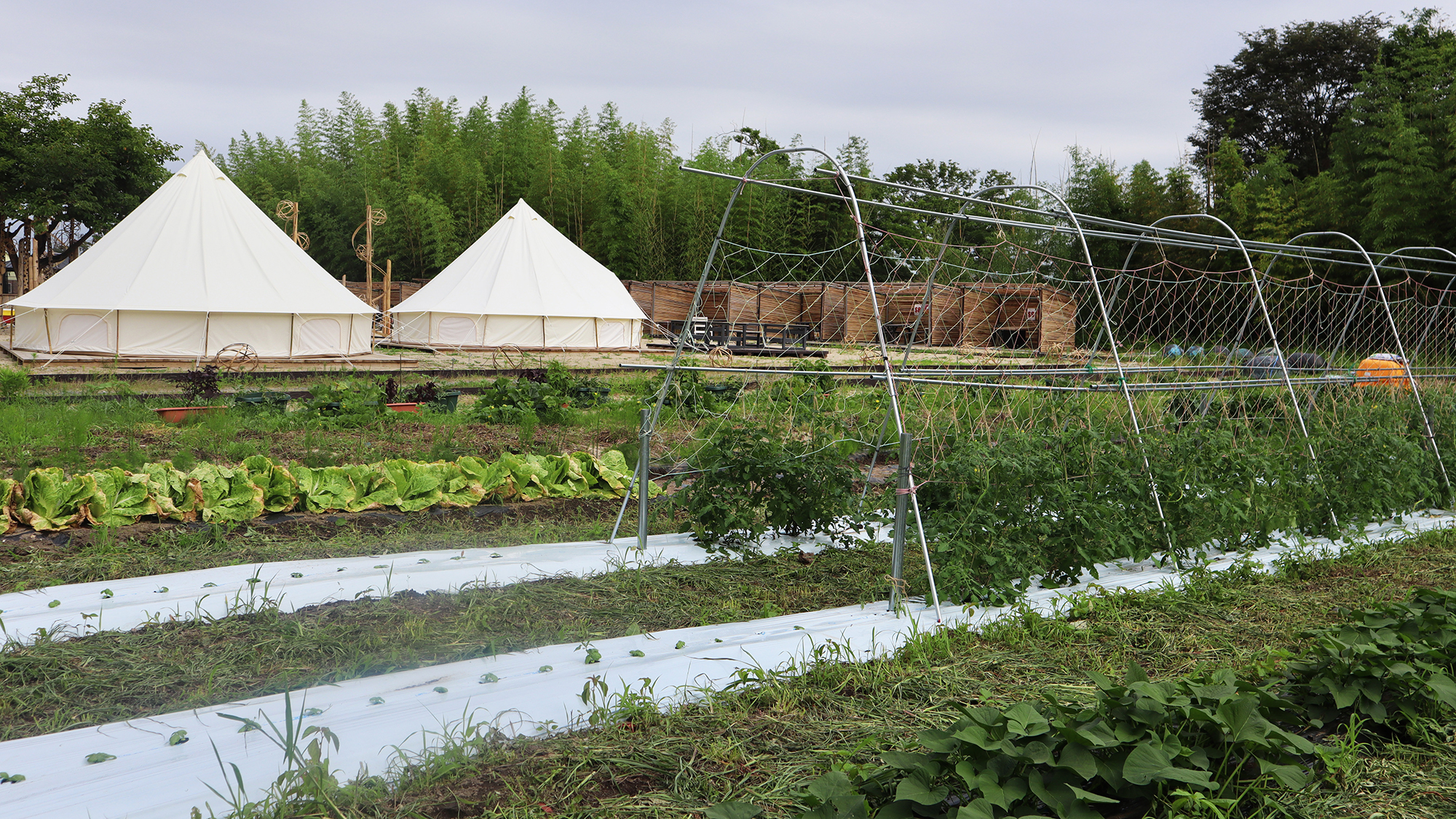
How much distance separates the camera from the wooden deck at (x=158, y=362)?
38.6 ft

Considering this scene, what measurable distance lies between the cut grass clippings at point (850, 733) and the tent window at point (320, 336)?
13277 millimetres

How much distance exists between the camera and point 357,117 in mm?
24453

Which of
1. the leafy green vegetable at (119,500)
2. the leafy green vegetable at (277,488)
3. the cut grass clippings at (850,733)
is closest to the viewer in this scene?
the cut grass clippings at (850,733)

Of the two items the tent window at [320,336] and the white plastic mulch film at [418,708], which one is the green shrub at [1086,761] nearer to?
the white plastic mulch film at [418,708]

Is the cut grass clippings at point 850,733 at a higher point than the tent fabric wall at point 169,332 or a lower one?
lower

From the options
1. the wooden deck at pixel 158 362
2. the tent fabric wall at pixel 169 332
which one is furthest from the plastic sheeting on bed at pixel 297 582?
the tent fabric wall at pixel 169 332

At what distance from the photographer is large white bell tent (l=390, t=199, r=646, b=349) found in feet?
55.2

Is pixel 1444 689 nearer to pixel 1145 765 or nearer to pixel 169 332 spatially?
pixel 1145 765

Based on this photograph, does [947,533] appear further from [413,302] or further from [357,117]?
[357,117]

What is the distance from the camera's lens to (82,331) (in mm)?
12609

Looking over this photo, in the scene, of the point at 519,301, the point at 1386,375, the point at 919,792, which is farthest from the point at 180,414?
the point at 519,301

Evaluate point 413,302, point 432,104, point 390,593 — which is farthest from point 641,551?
point 432,104

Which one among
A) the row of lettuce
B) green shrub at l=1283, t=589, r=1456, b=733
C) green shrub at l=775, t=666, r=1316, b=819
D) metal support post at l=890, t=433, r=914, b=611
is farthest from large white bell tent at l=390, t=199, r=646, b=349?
green shrub at l=775, t=666, r=1316, b=819

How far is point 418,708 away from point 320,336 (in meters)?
13.1
